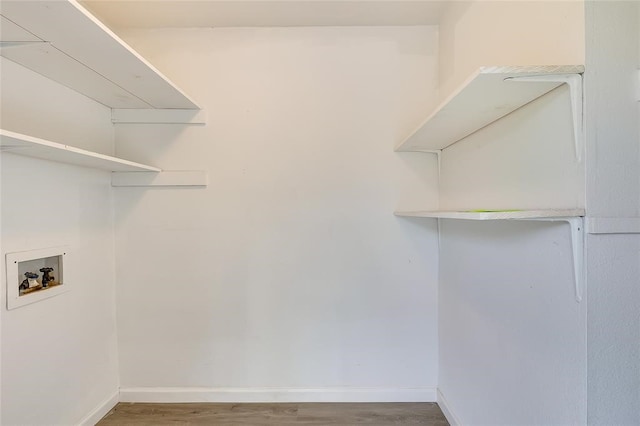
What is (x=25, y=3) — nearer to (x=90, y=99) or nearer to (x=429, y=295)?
(x=90, y=99)

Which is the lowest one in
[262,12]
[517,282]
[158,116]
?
[517,282]

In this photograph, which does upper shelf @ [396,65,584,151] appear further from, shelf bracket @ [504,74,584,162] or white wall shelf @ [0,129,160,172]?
white wall shelf @ [0,129,160,172]

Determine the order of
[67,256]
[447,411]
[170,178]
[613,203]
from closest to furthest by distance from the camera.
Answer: [613,203], [67,256], [447,411], [170,178]

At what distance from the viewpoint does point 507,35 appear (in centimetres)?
117

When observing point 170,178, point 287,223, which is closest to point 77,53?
point 170,178

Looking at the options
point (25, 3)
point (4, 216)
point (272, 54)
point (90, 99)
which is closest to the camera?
point (25, 3)

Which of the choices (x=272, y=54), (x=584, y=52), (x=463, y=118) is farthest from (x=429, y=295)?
(x=272, y=54)

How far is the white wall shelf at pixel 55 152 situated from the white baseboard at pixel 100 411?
1.44 metres

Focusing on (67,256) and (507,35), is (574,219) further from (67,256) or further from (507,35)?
(67,256)

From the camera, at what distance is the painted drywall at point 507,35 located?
34.5 inches

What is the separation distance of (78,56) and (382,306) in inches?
81.1

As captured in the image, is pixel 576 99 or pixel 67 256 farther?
pixel 67 256

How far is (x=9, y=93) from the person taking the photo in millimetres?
1239

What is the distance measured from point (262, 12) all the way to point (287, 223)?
1308 millimetres
